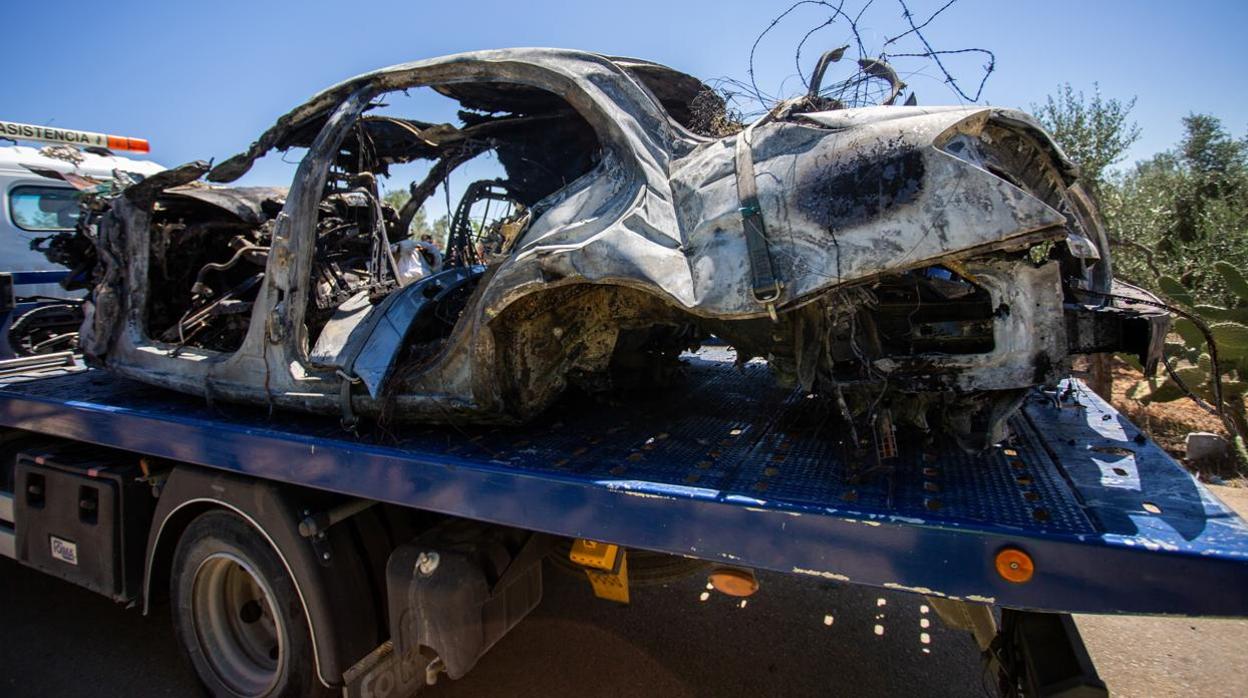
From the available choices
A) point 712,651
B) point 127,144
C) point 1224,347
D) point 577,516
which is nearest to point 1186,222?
point 1224,347

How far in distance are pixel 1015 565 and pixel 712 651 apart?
2.14 metres

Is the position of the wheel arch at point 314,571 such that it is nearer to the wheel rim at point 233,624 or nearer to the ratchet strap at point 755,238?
the wheel rim at point 233,624

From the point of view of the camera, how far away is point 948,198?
1772 mm

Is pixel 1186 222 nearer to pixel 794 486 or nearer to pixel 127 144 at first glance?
pixel 794 486

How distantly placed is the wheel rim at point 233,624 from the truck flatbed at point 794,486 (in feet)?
2.25

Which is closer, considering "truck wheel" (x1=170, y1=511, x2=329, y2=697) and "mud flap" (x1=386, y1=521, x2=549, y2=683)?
"mud flap" (x1=386, y1=521, x2=549, y2=683)

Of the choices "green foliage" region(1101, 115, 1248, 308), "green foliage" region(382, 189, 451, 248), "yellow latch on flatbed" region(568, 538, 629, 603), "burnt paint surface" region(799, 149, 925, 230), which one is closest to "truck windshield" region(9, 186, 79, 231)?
"green foliage" region(382, 189, 451, 248)

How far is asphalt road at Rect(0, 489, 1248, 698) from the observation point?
3.21 meters

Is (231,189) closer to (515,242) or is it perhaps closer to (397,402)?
(397,402)

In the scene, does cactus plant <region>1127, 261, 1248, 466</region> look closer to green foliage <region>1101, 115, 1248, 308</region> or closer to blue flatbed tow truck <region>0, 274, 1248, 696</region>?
green foliage <region>1101, 115, 1248, 308</region>

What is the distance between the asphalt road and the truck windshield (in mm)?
3927

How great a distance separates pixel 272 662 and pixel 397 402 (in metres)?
1.49

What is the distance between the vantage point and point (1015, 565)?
167cm

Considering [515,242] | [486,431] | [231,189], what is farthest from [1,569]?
[515,242]
